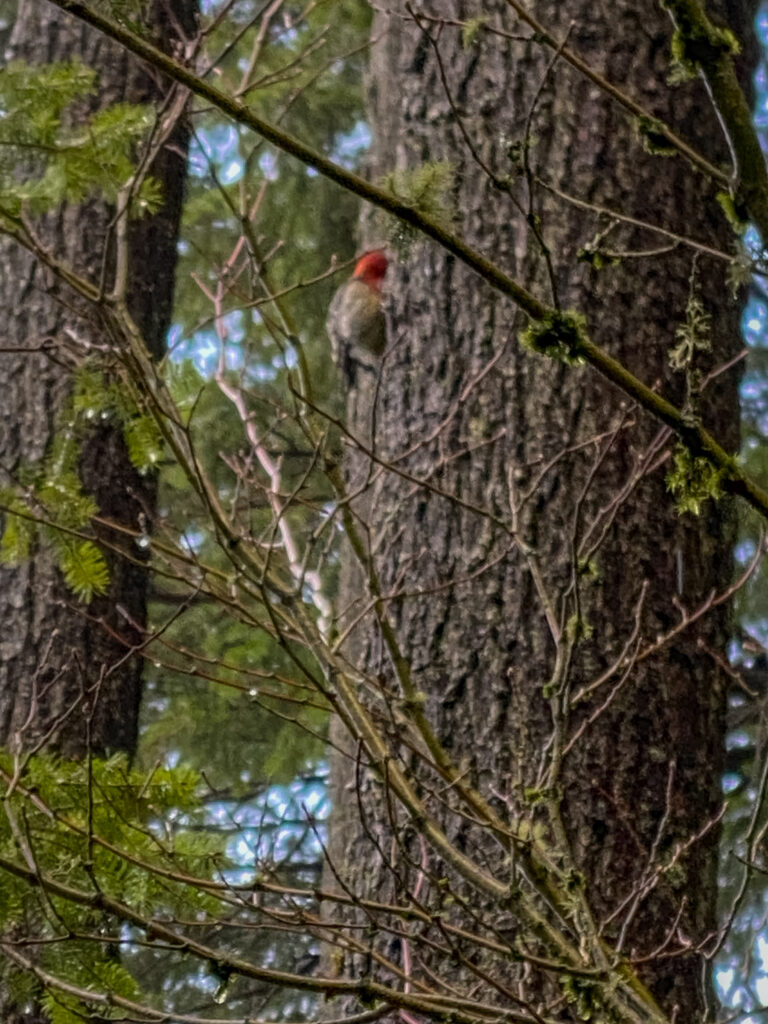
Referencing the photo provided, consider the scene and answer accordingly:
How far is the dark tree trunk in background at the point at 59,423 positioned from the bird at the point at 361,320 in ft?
2.43

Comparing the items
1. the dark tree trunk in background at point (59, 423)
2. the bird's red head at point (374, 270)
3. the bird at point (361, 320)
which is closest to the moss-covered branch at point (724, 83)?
the bird at point (361, 320)

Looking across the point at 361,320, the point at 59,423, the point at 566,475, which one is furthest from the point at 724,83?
the point at 59,423

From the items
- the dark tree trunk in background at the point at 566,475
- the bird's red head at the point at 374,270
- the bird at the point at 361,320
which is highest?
the bird's red head at the point at 374,270

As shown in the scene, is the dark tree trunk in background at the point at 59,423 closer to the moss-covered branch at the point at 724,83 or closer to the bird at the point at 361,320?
the bird at the point at 361,320

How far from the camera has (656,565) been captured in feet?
9.99

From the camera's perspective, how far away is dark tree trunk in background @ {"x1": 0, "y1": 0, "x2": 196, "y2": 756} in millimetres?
4348

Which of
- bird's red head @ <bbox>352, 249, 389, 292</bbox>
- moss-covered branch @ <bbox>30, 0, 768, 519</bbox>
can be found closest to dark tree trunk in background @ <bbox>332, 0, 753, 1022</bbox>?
bird's red head @ <bbox>352, 249, 389, 292</bbox>

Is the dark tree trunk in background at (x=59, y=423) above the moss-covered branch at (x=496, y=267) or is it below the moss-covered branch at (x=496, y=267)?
above

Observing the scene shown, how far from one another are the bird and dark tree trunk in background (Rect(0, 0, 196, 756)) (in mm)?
740

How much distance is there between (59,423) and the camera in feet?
15.2

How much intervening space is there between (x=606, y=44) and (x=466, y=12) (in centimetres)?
37

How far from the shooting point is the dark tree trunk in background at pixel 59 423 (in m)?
4.35

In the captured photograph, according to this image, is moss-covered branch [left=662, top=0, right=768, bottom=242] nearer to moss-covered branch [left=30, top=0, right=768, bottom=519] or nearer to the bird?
moss-covered branch [left=30, top=0, right=768, bottom=519]

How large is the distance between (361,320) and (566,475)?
1127 mm
